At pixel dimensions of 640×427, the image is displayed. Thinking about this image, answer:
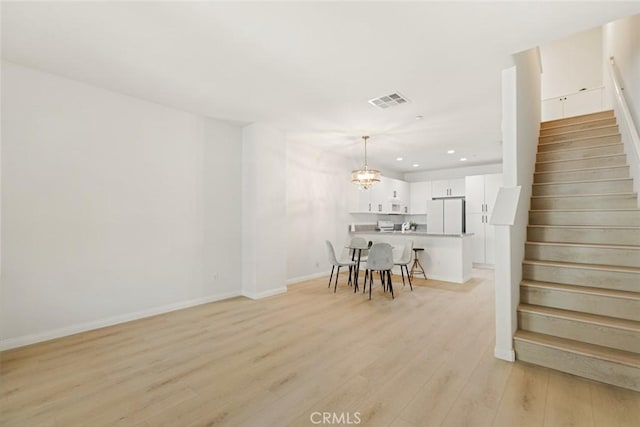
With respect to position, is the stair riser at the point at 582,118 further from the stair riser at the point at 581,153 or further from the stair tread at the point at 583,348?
the stair tread at the point at 583,348

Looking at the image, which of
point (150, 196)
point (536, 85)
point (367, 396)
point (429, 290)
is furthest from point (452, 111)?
point (150, 196)

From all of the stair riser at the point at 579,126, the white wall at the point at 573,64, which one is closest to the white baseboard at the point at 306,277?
the stair riser at the point at 579,126

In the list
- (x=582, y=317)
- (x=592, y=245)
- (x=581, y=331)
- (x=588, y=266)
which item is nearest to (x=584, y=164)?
(x=592, y=245)

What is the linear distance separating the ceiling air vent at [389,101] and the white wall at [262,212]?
1.88 m

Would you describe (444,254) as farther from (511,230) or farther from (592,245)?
(511,230)

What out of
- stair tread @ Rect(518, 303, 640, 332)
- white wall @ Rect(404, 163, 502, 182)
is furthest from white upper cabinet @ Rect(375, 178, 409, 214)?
stair tread @ Rect(518, 303, 640, 332)

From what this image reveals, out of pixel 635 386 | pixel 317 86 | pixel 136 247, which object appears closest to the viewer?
pixel 635 386

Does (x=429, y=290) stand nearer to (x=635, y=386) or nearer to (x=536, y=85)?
(x=635, y=386)

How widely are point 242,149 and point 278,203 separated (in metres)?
1.11

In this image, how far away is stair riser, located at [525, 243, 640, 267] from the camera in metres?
2.65

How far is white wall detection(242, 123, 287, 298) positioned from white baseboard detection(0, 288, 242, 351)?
0.69 metres

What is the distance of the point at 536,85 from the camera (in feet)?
12.9

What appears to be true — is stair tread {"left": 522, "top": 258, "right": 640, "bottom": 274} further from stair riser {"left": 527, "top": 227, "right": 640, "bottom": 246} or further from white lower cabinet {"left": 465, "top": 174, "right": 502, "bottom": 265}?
white lower cabinet {"left": 465, "top": 174, "right": 502, "bottom": 265}

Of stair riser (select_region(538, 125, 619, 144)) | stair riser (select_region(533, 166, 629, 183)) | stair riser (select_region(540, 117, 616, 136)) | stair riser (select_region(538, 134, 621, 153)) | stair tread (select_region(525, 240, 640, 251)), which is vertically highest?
stair riser (select_region(540, 117, 616, 136))
